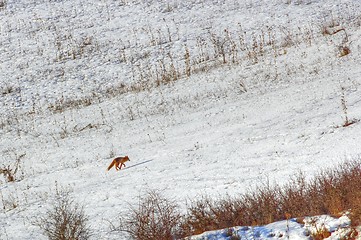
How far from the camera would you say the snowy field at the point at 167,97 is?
32.9ft

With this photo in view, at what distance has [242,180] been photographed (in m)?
9.31

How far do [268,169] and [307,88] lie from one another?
4.52 m

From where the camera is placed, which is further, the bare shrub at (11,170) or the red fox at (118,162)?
the bare shrub at (11,170)

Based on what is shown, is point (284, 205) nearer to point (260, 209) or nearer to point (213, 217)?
point (260, 209)

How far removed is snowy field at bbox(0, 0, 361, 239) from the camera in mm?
10031

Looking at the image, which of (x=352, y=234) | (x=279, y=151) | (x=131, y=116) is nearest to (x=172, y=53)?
(x=131, y=116)

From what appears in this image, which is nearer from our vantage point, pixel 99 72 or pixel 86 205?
pixel 86 205

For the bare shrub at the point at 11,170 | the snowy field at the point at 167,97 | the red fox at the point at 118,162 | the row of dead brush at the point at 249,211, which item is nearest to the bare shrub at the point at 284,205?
the row of dead brush at the point at 249,211

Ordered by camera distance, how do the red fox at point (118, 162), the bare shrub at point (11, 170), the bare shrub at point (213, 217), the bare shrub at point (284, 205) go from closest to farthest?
the bare shrub at point (284, 205) → the bare shrub at point (213, 217) → the red fox at point (118, 162) → the bare shrub at point (11, 170)

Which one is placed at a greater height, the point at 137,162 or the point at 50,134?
the point at 50,134

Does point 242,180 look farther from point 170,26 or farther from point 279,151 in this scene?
point 170,26

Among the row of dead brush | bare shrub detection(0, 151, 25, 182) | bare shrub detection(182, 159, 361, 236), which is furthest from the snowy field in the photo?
bare shrub detection(182, 159, 361, 236)

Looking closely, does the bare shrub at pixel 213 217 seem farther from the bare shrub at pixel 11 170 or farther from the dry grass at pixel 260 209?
the bare shrub at pixel 11 170

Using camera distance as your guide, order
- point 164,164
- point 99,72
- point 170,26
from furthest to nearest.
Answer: point 170,26, point 99,72, point 164,164
